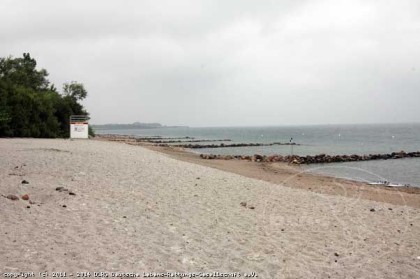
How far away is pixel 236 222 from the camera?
8875mm

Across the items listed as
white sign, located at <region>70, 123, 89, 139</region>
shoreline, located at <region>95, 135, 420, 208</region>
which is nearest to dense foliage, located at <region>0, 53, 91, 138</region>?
white sign, located at <region>70, 123, 89, 139</region>

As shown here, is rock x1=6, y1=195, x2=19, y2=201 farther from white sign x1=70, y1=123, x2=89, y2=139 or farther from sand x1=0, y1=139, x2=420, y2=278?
white sign x1=70, y1=123, x2=89, y2=139

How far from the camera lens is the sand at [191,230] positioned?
613cm

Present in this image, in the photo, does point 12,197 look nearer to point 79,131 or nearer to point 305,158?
point 79,131

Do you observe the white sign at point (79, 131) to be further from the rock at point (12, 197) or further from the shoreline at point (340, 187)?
the rock at point (12, 197)

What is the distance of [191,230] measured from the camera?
26.2 feet

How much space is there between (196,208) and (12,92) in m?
34.7

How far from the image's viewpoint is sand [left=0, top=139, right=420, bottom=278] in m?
6.13

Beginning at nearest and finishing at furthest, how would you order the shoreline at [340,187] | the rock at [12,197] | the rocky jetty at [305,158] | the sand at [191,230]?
the sand at [191,230] → the rock at [12,197] → the shoreline at [340,187] → the rocky jetty at [305,158]

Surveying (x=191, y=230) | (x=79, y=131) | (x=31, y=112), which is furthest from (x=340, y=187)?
(x=31, y=112)

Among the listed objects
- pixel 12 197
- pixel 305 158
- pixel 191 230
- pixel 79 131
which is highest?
pixel 79 131

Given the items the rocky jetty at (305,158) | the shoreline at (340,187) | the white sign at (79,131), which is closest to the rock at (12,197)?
the shoreline at (340,187)

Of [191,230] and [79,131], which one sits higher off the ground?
[79,131]

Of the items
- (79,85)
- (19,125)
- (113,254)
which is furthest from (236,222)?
(79,85)
